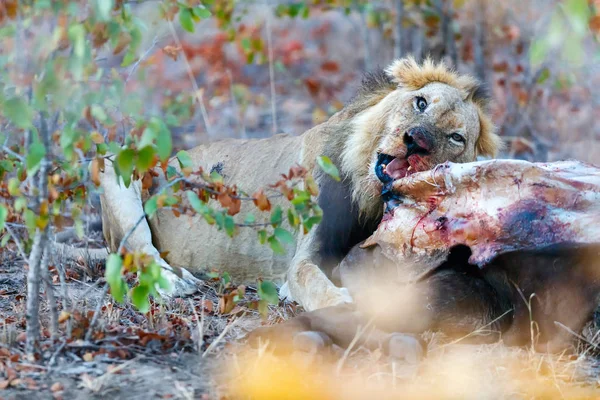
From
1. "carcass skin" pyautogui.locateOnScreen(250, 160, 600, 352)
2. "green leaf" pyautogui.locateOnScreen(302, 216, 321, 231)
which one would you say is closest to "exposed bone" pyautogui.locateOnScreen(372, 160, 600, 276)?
"carcass skin" pyautogui.locateOnScreen(250, 160, 600, 352)

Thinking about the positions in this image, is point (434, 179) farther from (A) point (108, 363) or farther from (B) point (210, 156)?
(B) point (210, 156)

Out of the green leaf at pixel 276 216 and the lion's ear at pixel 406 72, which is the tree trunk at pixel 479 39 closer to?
the lion's ear at pixel 406 72

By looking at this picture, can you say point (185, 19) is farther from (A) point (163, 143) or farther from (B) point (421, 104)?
(B) point (421, 104)

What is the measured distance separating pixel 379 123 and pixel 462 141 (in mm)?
432

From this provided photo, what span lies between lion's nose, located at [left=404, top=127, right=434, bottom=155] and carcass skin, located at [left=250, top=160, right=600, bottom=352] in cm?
30

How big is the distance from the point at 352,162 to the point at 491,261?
3.81 ft

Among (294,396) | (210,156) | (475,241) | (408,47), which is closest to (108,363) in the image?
(294,396)

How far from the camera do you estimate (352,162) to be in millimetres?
4711

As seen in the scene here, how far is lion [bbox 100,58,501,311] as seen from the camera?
4.47 meters

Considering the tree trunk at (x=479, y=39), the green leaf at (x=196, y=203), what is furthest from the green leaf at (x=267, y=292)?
the tree trunk at (x=479, y=39)

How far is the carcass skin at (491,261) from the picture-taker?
367 cm

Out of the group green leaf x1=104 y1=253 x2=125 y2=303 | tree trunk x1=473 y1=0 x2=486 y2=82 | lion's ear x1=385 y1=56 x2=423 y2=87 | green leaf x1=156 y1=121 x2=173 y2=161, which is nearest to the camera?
green leaf x1=156 y1=121 x2=173 y2=161

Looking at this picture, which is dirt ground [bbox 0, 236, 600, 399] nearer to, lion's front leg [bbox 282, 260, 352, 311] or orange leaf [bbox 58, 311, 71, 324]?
orange leaf [bbox 58, 311, 71, 324]

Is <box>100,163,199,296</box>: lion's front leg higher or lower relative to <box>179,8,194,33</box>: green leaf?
lower
